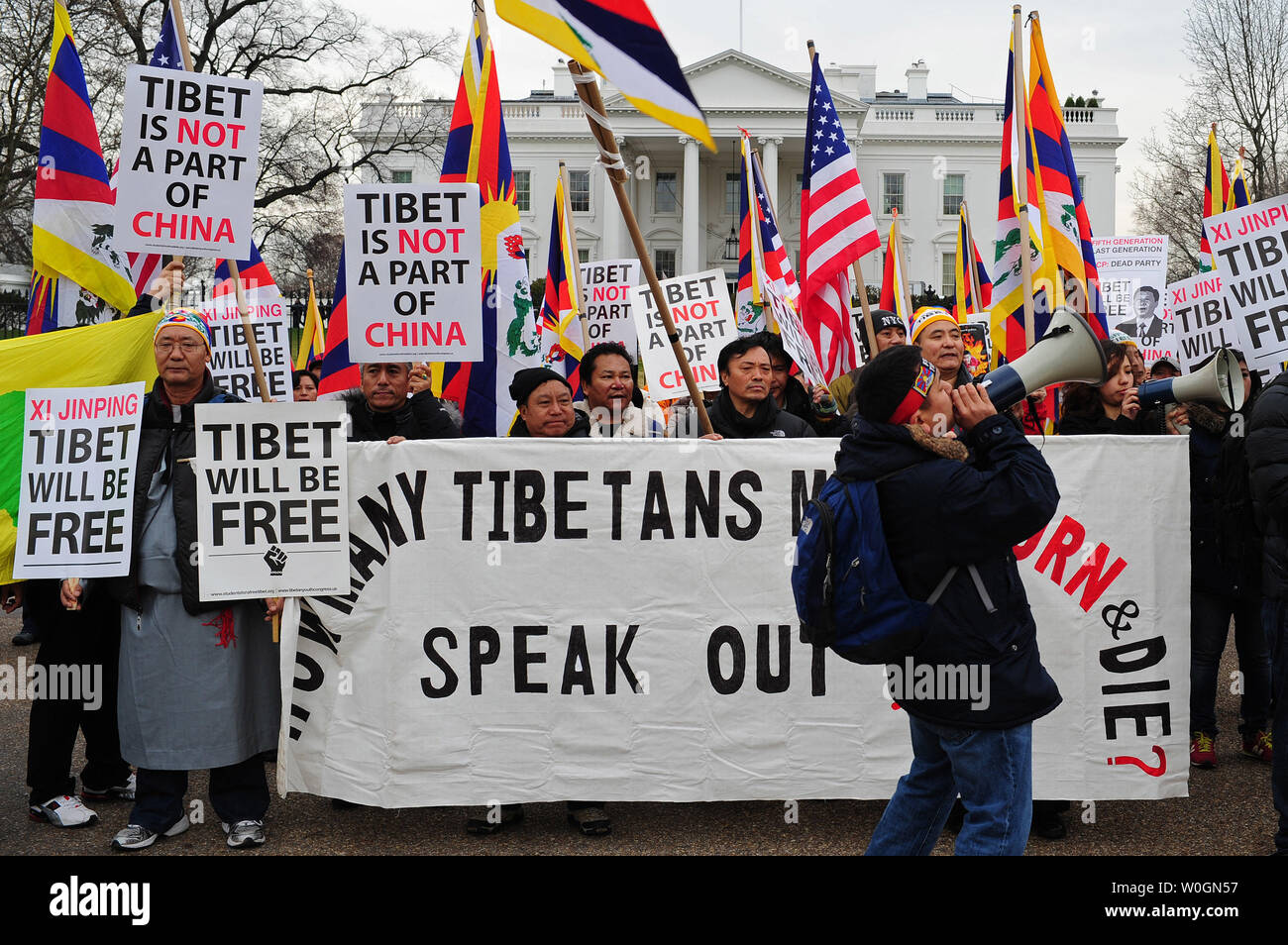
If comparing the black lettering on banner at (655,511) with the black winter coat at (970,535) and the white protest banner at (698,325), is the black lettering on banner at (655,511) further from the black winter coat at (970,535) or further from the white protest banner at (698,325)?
the white protest banner at (698,325)

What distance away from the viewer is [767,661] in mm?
4738

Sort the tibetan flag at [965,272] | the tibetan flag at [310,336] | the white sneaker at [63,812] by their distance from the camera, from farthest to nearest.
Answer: the tibetan flag at [965,272], the tibetan flag at [310,336], the white sneaker at [63,812]

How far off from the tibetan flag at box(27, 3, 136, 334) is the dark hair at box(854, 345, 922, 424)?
4968 millimetres

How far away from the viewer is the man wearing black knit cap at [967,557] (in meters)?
3.06

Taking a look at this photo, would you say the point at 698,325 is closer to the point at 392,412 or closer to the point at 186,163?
the point at 392,412

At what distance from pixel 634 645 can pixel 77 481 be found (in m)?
2.35

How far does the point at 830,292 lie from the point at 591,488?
3.05m

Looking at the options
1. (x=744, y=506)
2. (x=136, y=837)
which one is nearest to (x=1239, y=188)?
(x=744, y=506)

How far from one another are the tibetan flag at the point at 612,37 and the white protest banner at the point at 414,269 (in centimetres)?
169

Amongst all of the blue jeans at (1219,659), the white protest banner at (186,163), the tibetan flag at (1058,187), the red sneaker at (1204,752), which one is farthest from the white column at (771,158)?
the white protest banner at (186,163)

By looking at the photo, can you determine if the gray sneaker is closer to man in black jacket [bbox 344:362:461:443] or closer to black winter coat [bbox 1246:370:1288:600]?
man in black jacket [bbox 344:362:461:443]

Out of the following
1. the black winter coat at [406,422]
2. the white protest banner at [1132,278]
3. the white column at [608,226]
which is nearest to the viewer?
the black winter coat at [406,422]

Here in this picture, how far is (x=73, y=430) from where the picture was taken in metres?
4.77
